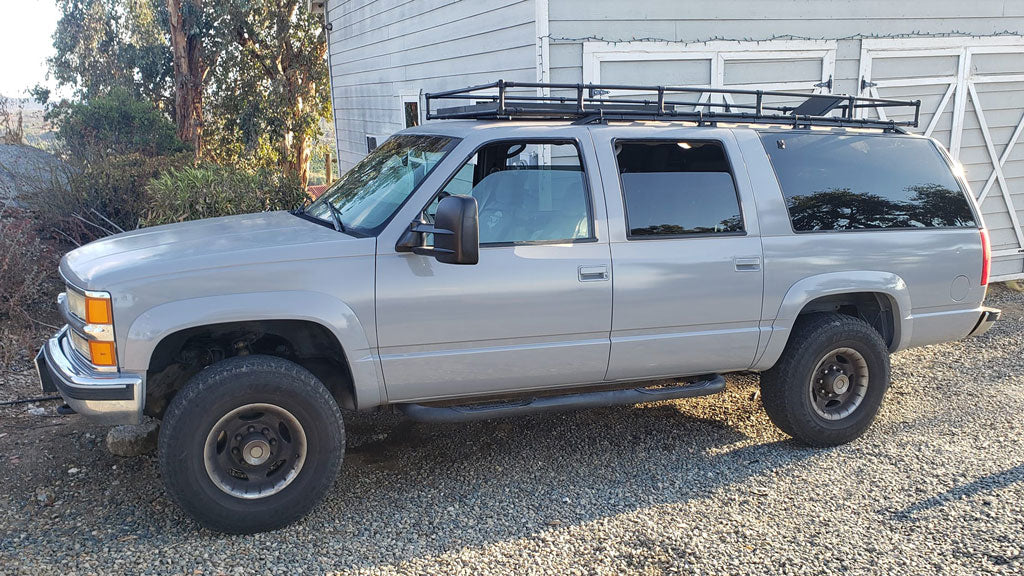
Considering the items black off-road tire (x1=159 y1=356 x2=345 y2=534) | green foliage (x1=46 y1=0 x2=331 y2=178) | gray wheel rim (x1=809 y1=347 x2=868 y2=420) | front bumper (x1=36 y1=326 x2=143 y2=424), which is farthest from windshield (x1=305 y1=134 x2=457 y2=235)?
green foliage (x1=46 y1=0 x2=331 y2=178)

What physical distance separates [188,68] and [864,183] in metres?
15.5

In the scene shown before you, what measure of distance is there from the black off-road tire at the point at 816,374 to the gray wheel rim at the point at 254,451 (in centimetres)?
277

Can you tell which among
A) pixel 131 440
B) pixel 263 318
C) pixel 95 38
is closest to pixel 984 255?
pixel 263 318

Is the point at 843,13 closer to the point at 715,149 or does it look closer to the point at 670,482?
the point at 715,149

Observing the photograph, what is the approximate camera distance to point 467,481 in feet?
14.8

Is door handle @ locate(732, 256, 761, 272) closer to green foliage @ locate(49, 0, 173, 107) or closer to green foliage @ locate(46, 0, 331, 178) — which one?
green foliage @ locate(46, 0, 331, 178)

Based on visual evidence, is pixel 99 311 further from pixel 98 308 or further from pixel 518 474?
pixel 518 474

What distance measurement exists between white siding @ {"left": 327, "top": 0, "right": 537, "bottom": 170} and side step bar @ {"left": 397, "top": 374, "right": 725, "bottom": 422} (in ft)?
Result: 12.6

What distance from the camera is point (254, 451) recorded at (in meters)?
3.82

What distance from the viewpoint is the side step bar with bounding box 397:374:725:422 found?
4.15 metres

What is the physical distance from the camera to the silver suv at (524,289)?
374 cm

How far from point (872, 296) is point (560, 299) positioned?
212 centimetres

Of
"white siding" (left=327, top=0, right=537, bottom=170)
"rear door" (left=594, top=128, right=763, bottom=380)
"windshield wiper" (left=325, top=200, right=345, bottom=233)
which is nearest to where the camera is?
"windshield wiper" (left=325, top=200, right=345, bottom=233)

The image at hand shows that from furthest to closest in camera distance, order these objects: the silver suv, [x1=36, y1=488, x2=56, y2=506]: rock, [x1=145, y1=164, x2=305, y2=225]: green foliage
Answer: [x1=145, y1=164, x2=305, y2=225]: green foliage → [x1=36, y1=488, x2=56, y2=506]: rock → the silver suv
